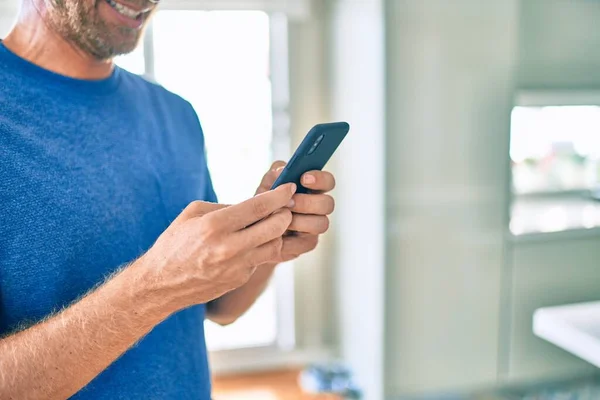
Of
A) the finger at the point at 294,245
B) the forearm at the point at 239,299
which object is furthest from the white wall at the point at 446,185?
the finger at the point at 294,245

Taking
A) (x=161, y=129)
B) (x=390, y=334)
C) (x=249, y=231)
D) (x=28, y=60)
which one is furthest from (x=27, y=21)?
(x=390, y=334)

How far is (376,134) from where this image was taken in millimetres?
2088

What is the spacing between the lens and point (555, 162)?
2229mm

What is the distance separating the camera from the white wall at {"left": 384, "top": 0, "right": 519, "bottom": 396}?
2047 millimetres

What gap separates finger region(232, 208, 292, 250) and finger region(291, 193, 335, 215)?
0.30 ft

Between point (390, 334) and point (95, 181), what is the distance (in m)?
1.67

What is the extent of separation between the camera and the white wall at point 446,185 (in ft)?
6.72

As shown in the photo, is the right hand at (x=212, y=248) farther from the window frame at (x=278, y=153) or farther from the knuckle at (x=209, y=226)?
the window frame at (x=278, y=153)

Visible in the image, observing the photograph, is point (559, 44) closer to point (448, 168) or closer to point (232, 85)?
point (448, 168)

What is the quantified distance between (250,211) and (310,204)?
151 millimetres

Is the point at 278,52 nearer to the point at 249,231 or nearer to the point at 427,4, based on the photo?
the point at 427,4

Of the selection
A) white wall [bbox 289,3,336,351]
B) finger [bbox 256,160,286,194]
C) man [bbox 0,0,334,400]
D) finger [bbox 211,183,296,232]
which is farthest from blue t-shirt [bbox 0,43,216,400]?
white wall [bbox 289,3,336,351]

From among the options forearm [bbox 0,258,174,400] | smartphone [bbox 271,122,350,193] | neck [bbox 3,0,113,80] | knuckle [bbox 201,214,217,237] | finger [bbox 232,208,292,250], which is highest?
neck [bbox 3,0,113,80]

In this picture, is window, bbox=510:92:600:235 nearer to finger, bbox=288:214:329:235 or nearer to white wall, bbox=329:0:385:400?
white wall, bbox=329:0:385:400
